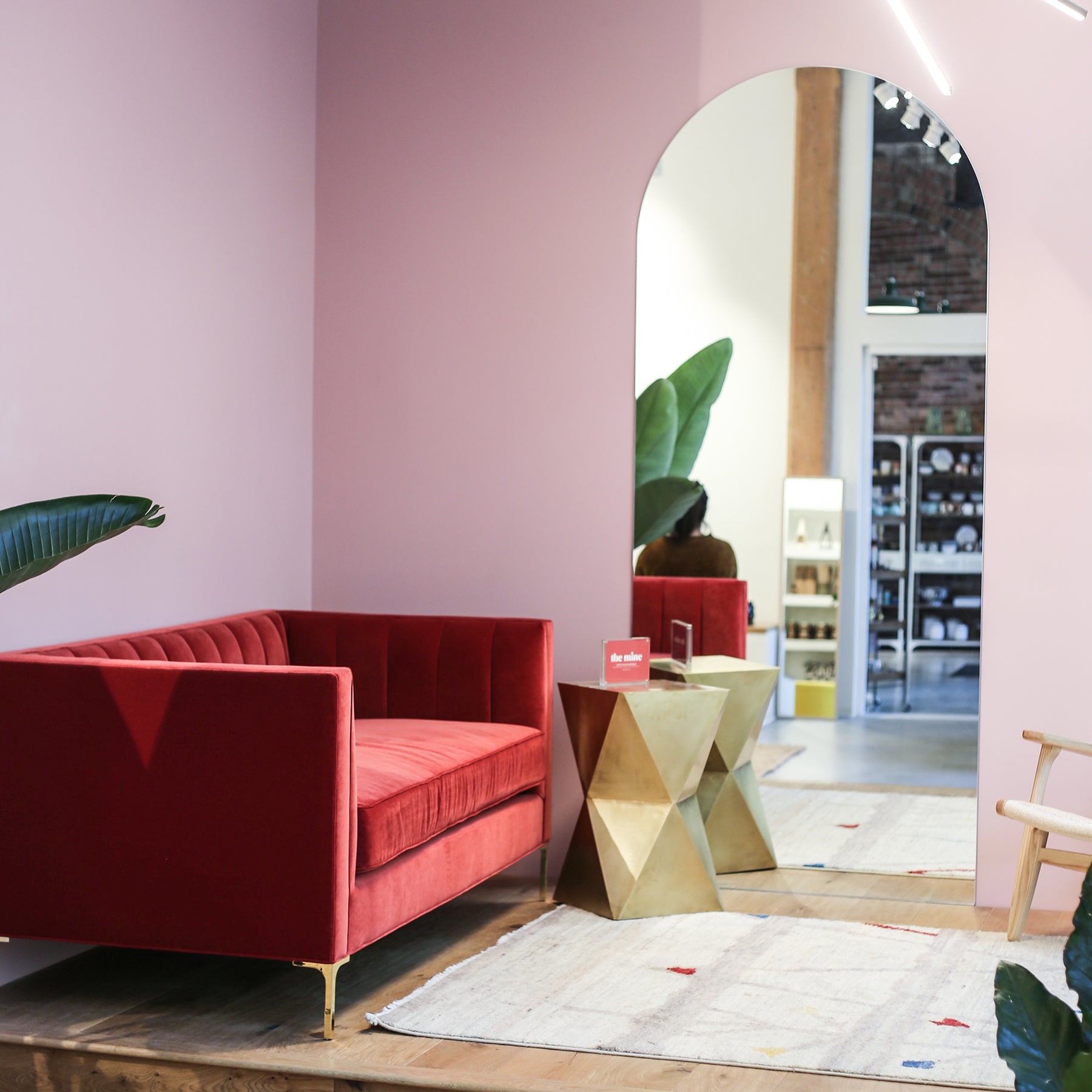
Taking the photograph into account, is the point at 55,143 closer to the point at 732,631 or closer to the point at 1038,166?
the point at 732,631

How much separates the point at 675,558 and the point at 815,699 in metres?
0.65

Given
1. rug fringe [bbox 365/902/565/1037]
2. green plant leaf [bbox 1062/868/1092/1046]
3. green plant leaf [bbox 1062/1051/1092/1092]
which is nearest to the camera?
green plant leaf [bbox 1062/1051/1092/1092]

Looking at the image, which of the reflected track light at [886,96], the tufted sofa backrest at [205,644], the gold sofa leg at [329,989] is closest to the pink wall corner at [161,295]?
the tufted sofa backrest at [205,644]

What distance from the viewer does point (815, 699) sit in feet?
14.2

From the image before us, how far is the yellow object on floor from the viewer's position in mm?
4324

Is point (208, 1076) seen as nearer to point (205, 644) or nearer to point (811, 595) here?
point (205, 644)

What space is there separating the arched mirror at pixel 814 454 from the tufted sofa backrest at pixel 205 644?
3.82 feet

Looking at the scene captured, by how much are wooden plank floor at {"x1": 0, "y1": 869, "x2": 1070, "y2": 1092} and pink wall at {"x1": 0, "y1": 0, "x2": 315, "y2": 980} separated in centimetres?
30

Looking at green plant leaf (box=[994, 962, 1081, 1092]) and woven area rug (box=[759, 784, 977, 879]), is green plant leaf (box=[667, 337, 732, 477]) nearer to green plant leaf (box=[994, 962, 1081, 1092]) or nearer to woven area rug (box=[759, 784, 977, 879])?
woven area rug (box=[759, 784, 977, 879])

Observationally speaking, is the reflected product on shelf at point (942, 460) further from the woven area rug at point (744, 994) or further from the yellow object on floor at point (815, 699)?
the woven area rug at point (744, 994)

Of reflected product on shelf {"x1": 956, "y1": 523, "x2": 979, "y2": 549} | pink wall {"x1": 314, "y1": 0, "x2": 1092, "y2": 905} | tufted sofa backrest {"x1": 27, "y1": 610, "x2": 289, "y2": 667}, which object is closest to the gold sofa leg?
tufted sofa backrest {"x1": 27, "y1": 610, "x2": 289, "y2": 667}

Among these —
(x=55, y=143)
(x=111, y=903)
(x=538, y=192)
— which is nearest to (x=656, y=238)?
(x=538, y=192)

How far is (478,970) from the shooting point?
3264 millimetres

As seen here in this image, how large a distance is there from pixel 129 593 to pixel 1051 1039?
283 cm
